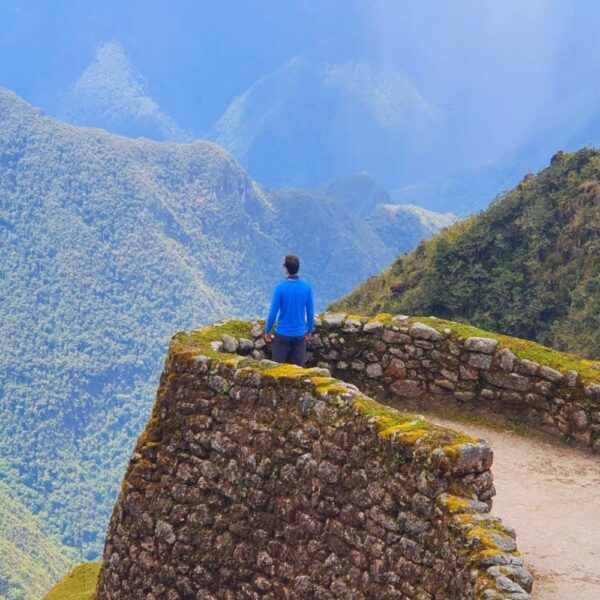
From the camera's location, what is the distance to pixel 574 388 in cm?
1223

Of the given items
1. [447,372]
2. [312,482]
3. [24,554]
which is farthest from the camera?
[24,554]

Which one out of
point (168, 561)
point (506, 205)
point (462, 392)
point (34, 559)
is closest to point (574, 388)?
point (462, 392)

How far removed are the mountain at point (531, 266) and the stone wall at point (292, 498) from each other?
2716 centimetres

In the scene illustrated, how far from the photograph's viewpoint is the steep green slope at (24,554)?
9150cm

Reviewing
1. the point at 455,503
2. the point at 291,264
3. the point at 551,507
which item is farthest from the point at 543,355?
the point at 455,503

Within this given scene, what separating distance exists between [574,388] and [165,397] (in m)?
5.11

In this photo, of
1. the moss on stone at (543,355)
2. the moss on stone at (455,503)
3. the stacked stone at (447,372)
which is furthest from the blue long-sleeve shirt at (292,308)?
the moss on stone at (455,503)

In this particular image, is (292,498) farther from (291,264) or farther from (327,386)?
(291,264)

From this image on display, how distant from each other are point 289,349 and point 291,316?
19.9 inches

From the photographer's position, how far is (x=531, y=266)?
137ft

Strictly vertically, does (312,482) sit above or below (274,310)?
below

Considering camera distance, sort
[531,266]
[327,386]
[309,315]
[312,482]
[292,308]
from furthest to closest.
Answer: [531,266] → [309,315] → [292,308] → [327,386] → [312,482]

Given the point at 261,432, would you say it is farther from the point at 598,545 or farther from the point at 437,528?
the point at 598,545

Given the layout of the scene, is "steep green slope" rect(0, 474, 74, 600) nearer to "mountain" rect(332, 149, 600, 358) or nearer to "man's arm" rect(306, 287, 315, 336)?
"mountain" rect(332, 149, 600, 358)
